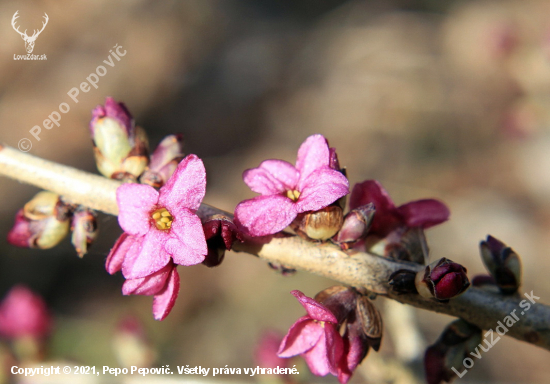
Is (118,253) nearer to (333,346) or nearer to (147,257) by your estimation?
(147,257)

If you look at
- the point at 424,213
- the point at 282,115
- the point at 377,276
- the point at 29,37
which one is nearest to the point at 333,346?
the point at 377,276

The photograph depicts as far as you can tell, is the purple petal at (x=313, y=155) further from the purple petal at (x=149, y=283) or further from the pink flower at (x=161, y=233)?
the purple petal at (x=149, y=283)

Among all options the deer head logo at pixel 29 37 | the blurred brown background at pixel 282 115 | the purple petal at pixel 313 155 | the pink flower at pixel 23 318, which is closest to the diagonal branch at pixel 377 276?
the purple petal at pixel 313 155

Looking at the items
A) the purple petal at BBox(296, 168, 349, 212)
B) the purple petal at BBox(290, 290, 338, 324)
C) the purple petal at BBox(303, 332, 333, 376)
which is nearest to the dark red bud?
the purple petal at BBox(296, 168, 349, 212)

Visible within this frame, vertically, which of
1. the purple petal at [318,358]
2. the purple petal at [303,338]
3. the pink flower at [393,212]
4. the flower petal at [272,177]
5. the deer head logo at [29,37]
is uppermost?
the deer head logo at [29,37]

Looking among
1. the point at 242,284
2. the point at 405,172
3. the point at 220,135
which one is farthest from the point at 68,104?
the point at 405,172

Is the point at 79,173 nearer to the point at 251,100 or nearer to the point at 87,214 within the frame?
the point at 87,214
